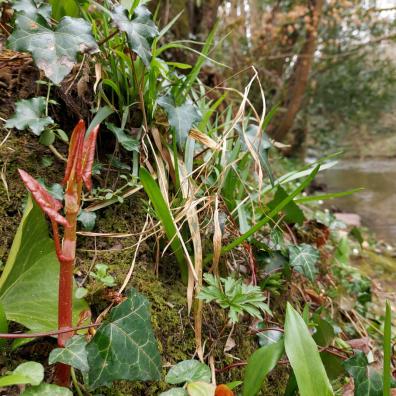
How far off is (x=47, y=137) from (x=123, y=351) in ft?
1.88

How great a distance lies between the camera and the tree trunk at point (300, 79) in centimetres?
533

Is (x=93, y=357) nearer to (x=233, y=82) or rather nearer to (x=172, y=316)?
(x=172, y=316)

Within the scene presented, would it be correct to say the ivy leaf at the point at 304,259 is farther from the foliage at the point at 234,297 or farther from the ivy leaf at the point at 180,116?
the ivy leaf at the point at 180,116

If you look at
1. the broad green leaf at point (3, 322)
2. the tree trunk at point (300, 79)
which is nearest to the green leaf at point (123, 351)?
the broad green leaf at point (3, 322)

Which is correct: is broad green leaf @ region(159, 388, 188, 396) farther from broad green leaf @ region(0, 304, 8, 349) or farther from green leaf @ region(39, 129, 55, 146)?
green leaf @ region(39, 129, 55, 146)

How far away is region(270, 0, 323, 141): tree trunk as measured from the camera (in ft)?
17.5

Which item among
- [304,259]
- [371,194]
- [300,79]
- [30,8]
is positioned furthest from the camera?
[300,79]

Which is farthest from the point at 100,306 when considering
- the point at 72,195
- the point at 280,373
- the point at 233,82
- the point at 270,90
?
the point at 270,90

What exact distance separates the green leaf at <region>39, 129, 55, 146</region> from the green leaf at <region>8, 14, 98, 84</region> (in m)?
0.17

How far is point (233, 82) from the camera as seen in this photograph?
14.4 ft

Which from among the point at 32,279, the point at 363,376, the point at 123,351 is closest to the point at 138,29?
the point at 32,279

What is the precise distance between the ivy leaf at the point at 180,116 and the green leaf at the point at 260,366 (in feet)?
1.71

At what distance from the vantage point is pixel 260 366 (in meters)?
0.65

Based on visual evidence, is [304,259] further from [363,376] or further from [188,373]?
[188,373]
